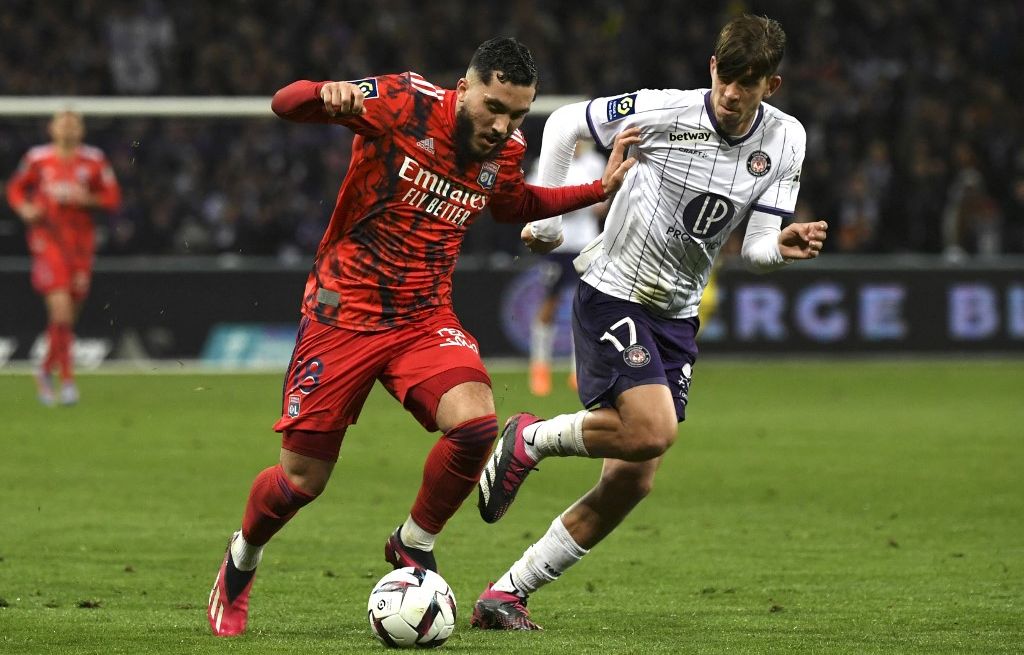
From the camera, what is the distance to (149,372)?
56.5 feet

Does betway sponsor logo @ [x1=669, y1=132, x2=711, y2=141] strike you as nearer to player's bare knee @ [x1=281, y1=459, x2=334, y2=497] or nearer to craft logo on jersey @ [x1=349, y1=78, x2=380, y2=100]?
craft logo on jersey @ [x1=349, y1=78, x2=380, y2=100]

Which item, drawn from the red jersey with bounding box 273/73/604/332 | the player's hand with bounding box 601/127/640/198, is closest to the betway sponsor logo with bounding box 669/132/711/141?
the player's hand with bounding box 601/127/640/198

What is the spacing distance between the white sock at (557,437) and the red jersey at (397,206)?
0.59 m

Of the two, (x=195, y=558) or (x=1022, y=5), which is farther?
(x=1022, y=5)

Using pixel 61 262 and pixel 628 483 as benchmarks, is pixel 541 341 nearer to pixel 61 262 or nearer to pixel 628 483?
pixel 61 262

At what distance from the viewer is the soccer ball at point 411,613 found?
506cm

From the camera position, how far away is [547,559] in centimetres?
577

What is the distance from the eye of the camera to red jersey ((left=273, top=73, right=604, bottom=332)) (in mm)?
5484

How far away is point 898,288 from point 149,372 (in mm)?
8152

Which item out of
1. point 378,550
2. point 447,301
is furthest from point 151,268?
point 447,301

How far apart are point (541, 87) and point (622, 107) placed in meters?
16.5

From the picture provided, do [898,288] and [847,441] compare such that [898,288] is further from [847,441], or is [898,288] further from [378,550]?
[378,550]

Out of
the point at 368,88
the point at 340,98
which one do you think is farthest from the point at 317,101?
the point at 368,88

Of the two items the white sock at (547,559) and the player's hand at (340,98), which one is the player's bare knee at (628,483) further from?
the player's hand at (340,98)
